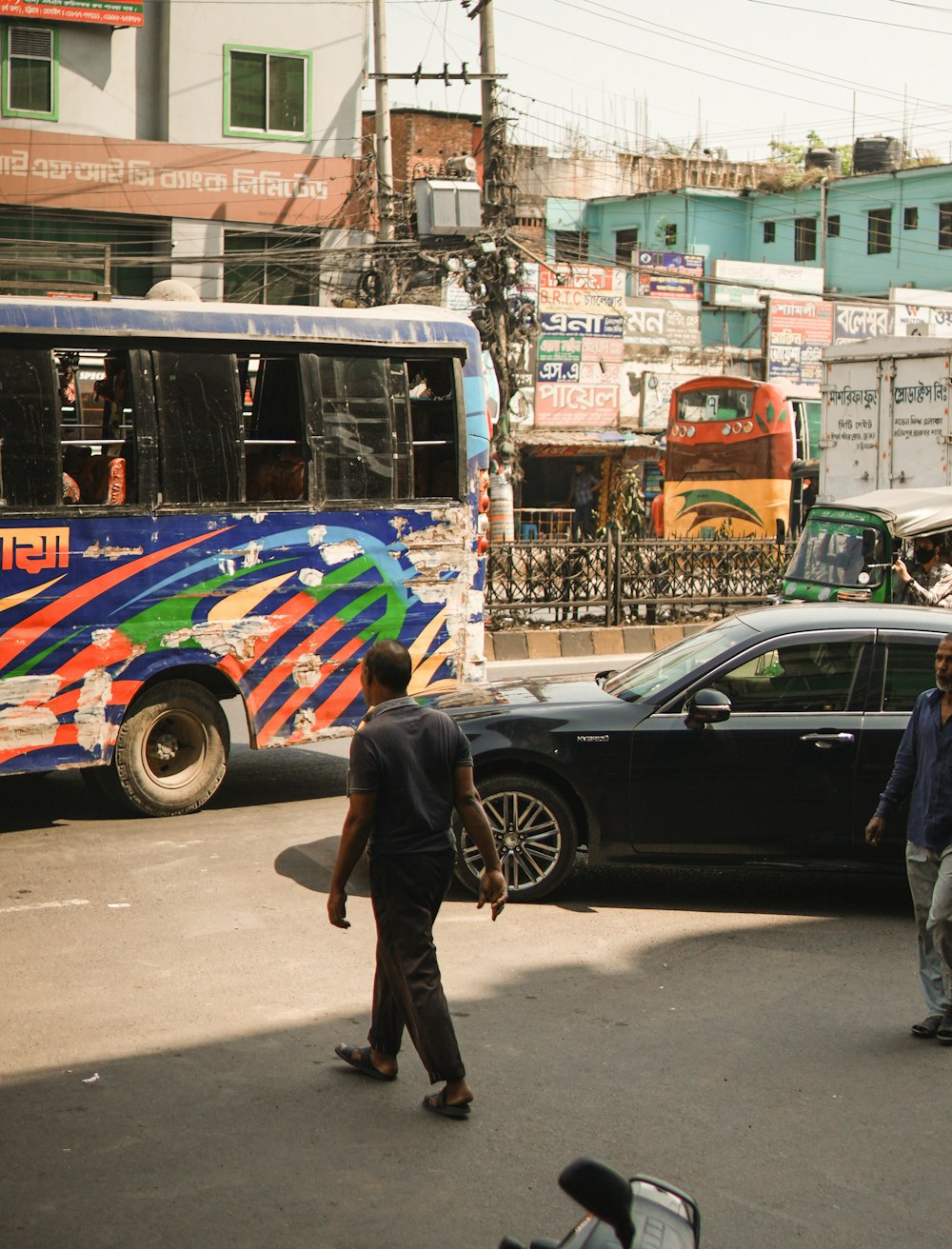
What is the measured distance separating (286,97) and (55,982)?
24.4 meters

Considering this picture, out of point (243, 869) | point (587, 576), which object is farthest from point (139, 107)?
point (243, 869)

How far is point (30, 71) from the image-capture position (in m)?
26.3

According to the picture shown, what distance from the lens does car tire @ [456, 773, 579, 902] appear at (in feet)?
25.4

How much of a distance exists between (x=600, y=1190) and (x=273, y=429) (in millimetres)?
8464

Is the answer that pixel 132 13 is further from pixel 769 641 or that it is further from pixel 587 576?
pixel 769 641

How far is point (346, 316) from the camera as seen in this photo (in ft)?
34.0

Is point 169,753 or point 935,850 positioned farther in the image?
point 169,753

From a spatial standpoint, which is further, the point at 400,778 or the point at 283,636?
the point at 283,636

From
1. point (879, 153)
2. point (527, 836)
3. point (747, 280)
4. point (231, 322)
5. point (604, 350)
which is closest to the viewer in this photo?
point (527, 836)

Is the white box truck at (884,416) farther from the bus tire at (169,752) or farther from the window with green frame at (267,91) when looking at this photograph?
the window with green frame at (267,91)

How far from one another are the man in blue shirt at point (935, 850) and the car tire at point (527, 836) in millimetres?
2141

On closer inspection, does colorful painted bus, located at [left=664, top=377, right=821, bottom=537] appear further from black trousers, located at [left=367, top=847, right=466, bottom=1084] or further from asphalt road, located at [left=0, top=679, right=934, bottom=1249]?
black trousers, located at [left=367, top=847, right=466, bottom=1084]

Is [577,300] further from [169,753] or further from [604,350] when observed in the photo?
[169,753]

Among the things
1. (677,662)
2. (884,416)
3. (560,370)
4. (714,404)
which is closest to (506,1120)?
(677,662)
